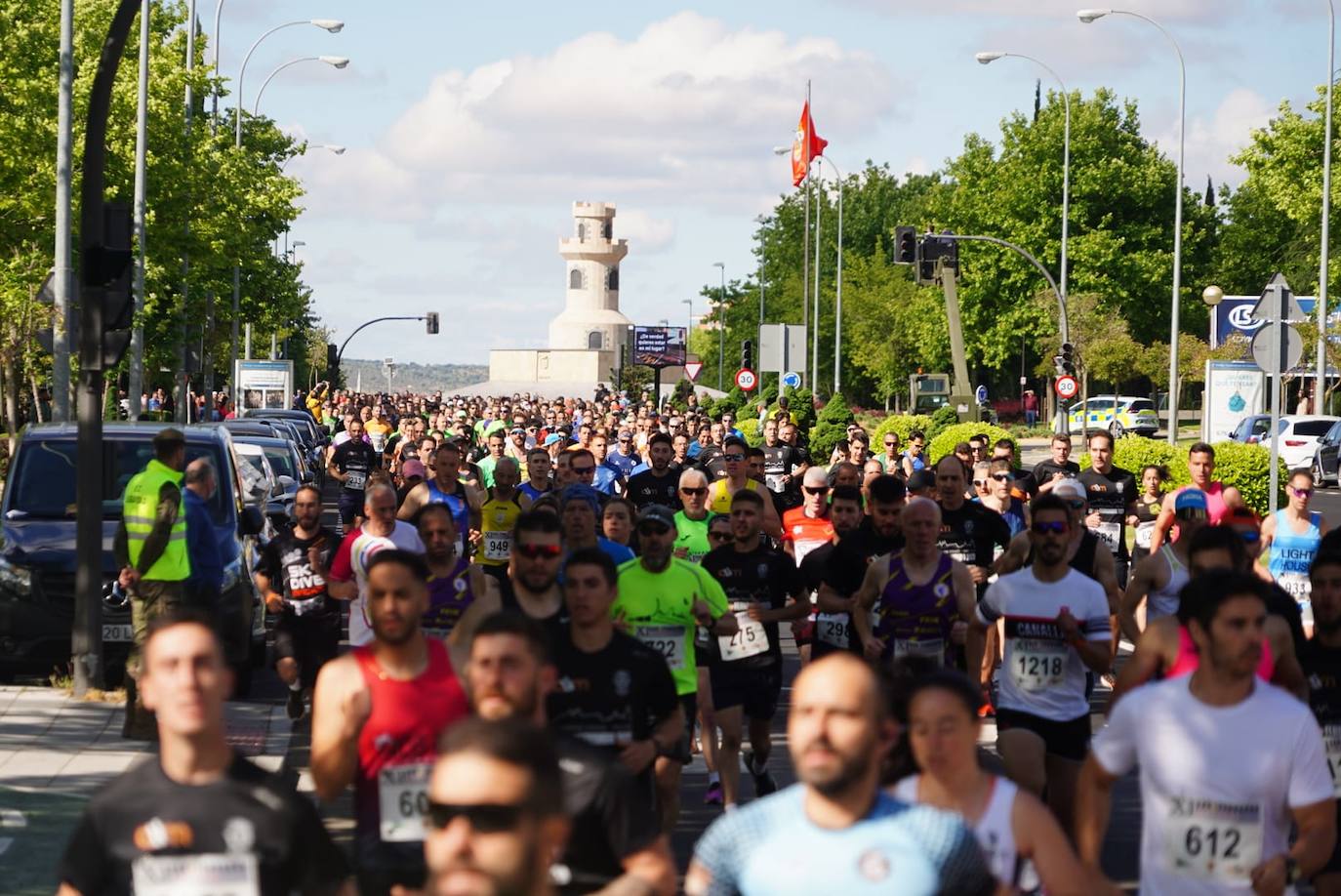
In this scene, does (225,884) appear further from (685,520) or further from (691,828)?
(685,520)

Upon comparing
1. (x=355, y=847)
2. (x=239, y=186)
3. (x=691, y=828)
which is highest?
(x=239, y=186)

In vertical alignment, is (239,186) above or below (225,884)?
above

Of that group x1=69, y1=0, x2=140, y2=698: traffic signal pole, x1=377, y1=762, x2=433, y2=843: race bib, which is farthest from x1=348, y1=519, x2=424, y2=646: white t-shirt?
x1=377, y1=762, x2=433, y2=843: race bib

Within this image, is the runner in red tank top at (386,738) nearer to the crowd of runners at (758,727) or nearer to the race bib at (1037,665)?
the crowd of runners at (758,727)

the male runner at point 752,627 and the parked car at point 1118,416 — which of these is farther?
the parked car at point 1118,416

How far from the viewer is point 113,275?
1455cm

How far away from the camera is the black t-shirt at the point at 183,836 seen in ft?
15.5

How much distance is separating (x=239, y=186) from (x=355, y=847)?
37.5 metres

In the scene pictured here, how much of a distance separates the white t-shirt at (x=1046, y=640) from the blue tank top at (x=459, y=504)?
5.43 m

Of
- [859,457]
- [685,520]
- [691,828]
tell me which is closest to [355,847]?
[691,828]

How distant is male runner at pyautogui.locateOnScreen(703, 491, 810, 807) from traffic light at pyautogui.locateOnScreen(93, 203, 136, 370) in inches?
194

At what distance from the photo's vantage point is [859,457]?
22.9 meters

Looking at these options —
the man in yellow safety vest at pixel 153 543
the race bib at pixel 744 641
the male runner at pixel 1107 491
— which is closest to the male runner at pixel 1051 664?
the race bib at pixel 744 641

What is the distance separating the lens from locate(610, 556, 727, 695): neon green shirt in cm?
978
